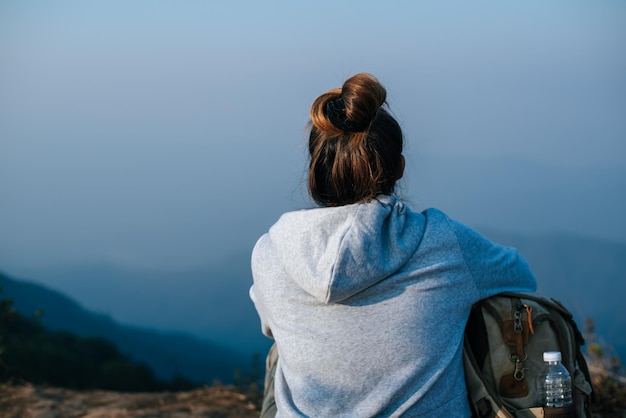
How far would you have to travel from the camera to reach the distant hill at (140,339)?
21.9 ft

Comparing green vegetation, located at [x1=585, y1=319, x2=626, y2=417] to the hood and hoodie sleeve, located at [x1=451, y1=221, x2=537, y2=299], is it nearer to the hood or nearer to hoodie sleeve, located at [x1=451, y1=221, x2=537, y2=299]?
hoodie sleeve, located at [x1=451, y1=221, x2=537, y2=299]

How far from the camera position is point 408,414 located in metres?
2.07

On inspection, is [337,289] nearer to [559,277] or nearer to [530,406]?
[530,406]

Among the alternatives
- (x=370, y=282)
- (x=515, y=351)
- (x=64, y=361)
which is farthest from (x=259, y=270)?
(x=64, y=361)

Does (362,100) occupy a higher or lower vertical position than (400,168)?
higher

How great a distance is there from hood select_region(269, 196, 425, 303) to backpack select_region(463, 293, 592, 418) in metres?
0.34

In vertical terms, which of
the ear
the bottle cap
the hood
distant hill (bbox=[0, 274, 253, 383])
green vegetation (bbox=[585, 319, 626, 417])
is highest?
the ear

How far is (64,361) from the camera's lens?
5234 mm

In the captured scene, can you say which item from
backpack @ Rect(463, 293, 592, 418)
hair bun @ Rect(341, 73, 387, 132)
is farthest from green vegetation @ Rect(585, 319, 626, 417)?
hair bun @ Rect(341, 73, 387, 132)

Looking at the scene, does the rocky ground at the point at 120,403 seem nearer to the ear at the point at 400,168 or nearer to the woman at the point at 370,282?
the woman at the point at 370,282

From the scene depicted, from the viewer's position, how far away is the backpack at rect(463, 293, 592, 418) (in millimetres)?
2191

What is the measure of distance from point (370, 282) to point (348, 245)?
0.12 metres

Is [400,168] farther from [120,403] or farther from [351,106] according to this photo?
[120,403]

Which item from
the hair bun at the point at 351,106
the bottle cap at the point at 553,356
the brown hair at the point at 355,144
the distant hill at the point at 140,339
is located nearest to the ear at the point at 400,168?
the brown hair at the point at 355,144
